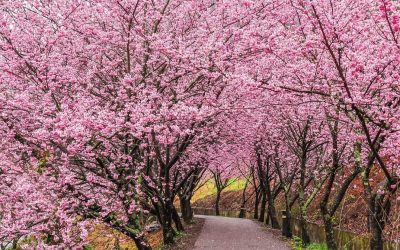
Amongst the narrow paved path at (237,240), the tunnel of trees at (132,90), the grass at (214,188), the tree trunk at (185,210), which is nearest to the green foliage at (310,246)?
the narrow paved path at (237,240)

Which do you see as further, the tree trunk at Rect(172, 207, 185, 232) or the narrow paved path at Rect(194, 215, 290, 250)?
the tree trunk at Rect(172, 207, 185, 232)

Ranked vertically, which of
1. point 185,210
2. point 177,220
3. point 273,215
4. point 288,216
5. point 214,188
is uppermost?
point 214,188

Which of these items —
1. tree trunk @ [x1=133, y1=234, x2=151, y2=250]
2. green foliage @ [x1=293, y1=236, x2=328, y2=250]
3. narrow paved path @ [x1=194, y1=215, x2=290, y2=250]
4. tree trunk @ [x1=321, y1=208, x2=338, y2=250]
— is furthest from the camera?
narrow paved path @ [x1=194, y1=215, x2=290, y2=250]

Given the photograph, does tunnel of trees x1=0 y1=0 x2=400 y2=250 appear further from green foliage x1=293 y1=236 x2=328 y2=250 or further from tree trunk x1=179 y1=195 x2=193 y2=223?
tree trunk x1=179 y1=195 x2=193 y2=223

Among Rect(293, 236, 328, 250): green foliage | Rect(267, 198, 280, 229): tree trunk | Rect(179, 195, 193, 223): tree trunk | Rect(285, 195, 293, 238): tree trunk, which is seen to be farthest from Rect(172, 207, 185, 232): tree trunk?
Rect(267, 198, 280, 229): tree trunk

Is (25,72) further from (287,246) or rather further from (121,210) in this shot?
(287,246)

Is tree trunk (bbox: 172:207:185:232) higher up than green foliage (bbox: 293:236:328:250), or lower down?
higher up

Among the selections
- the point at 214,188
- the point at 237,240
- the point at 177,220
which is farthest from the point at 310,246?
the point at 214,188

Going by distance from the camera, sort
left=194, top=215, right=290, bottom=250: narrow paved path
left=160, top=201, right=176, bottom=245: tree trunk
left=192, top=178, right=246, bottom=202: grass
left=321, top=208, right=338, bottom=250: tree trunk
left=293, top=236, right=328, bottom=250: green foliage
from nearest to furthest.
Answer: left=321, top=208, right=338, bottom=250: tree trunk
left=293, top=236, right=328, bottom=250: green foliage
left=160, top=201, right=176, bottom=245: tree trunk
left=194, top=215, right=290, bottom=250: narrow paved path
left=192, top=178, right=246, bottom=202: grass

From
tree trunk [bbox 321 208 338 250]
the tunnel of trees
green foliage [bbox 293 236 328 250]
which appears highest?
the tunnel of trees

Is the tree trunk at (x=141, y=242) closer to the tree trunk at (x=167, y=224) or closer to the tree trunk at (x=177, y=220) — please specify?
the tree trunk at (x=167, y=224)

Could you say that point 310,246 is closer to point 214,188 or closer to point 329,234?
point 329,234

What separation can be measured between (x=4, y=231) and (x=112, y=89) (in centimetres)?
478

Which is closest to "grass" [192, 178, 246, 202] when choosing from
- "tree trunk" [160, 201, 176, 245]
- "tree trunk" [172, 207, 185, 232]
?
"tree trunk" [172, 207, 185, 232]
